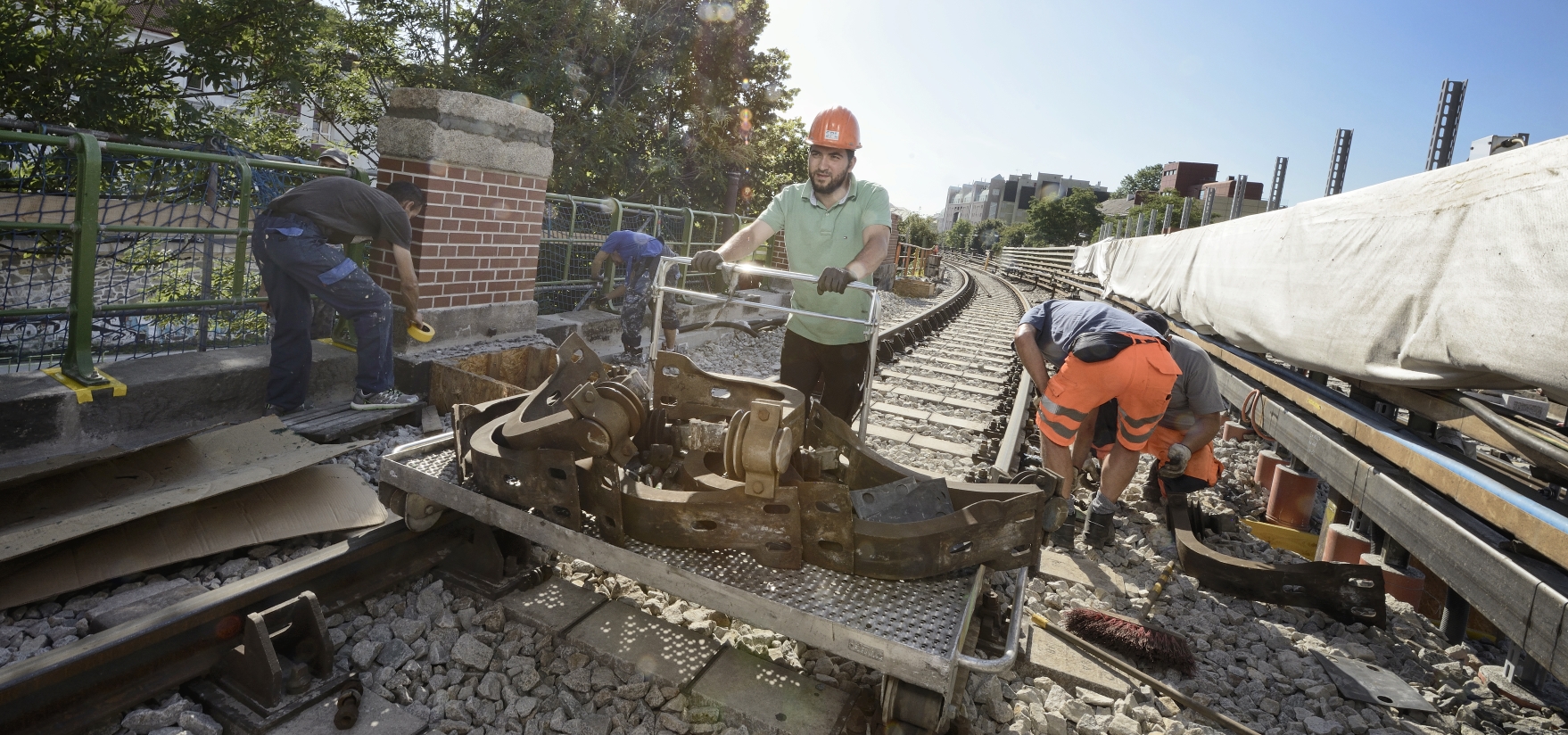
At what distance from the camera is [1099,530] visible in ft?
14.9

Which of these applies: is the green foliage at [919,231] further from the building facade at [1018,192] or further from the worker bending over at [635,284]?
the building facade at [1018,192]

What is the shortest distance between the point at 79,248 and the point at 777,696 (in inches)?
164

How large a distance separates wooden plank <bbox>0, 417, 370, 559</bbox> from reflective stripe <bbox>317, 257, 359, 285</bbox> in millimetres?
1180

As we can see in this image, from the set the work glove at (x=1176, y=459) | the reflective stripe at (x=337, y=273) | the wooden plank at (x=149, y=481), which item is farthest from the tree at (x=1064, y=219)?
the wooden plank at (x=149, y=481)

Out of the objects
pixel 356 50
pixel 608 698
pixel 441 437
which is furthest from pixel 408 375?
pixel 356 50

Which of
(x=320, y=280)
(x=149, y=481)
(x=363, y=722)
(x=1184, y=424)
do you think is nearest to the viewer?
(x=363, y=722)

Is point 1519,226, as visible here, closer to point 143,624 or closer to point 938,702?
point 938,702

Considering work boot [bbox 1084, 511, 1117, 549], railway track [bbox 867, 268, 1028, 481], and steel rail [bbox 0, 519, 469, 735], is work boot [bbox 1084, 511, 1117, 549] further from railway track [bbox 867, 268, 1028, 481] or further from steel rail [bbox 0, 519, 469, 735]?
steel rail [bbox 0, 519, 469, 735]

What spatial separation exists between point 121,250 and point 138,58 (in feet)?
16.6

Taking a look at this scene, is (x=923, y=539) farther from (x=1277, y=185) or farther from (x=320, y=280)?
(x=1277, y=185)

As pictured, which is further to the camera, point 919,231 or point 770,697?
point 919,231

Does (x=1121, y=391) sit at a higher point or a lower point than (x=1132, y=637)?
higher

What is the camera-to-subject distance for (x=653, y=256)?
8.03 metres

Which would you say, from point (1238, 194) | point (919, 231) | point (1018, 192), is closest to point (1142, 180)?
point (1018, 192)
